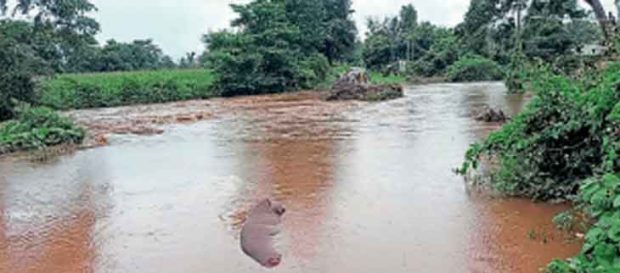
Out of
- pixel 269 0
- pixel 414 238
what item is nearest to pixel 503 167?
pixel 414 238

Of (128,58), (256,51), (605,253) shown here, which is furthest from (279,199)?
(128,58)

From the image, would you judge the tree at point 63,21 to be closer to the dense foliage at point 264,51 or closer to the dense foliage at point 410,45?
the dense foliage at point 264,51

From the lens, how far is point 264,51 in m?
28.0

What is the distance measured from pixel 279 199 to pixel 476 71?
113 ft

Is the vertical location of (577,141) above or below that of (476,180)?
above

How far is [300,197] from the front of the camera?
22.3ft

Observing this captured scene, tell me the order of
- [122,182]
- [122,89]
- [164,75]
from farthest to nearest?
1. [164,75]
2. [122,89]
3. [122,182]

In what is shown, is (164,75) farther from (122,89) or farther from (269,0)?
(269,0)

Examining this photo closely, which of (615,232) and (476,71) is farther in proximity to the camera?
(476,71)

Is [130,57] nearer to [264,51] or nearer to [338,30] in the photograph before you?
[338,30]

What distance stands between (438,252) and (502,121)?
33.0ft

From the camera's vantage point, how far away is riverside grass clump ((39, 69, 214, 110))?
22666 mm

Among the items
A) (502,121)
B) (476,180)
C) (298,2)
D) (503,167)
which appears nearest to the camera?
(503,167)

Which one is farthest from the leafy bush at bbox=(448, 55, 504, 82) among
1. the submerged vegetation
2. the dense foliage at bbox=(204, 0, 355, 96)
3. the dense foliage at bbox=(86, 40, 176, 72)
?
the dense foliage at bbox=(86, 40, 176, 72)
